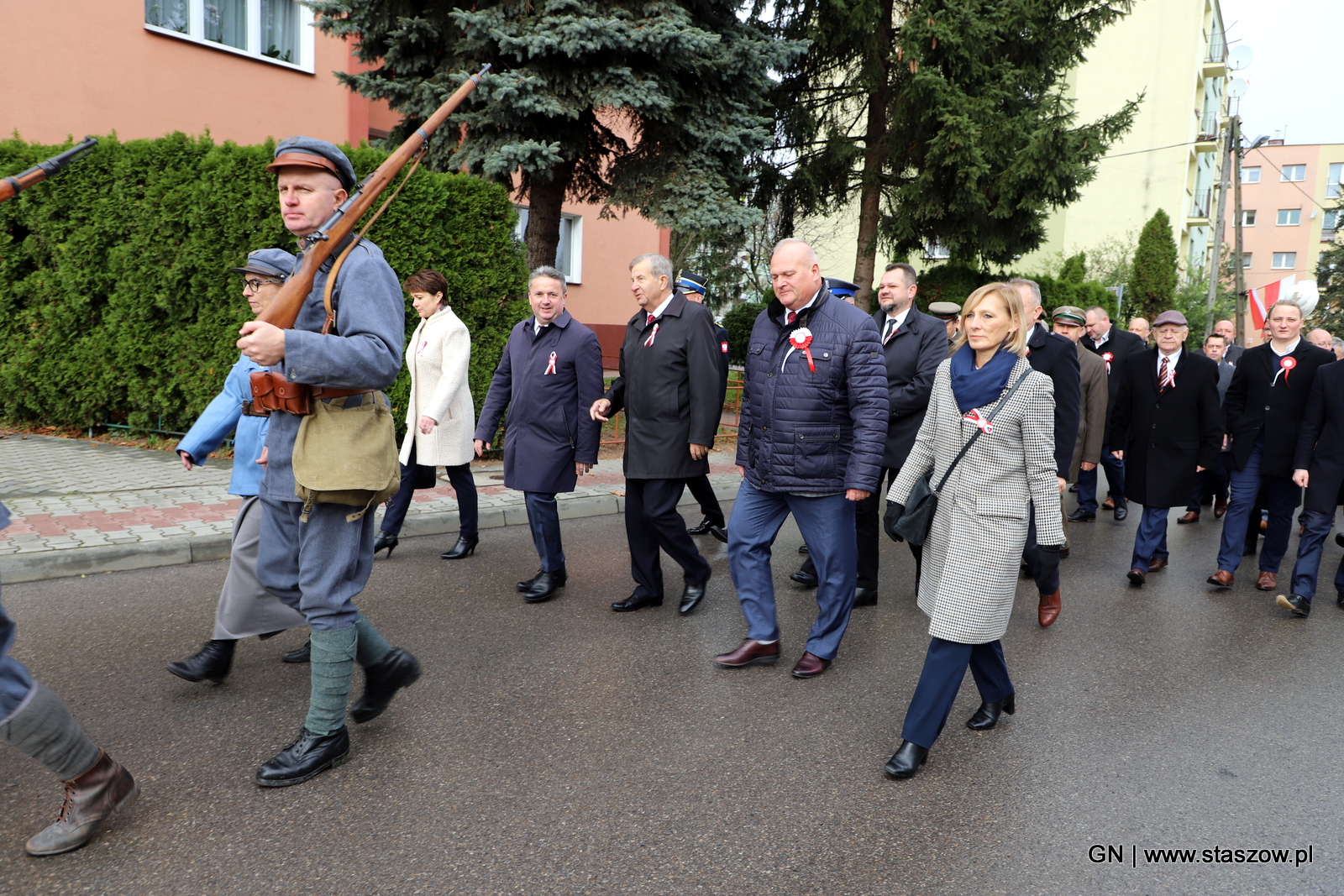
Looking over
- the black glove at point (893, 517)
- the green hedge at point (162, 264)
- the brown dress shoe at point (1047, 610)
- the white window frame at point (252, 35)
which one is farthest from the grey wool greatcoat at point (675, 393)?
the white window frame at point (252, 35)

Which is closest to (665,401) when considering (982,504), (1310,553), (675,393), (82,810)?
(675,393)

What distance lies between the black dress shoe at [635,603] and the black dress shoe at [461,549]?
1.56 meters

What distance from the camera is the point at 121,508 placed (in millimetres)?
6984

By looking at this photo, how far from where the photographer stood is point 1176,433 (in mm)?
6918

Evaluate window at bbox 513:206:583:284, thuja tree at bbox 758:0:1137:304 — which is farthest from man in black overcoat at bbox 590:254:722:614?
window at bbox 513:206:583:284

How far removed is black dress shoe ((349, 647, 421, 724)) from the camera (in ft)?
11.7

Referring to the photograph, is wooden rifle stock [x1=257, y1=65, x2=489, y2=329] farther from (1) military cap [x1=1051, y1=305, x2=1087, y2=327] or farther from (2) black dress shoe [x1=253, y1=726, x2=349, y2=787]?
(1) military cap [x1=1051, y1=305, x2=1087, y2=327]

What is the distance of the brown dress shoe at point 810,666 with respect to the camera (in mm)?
4469

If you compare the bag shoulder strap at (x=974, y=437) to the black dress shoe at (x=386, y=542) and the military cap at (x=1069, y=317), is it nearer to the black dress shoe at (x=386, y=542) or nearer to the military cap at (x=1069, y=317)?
the black dress shoe at (x=386, y=542)

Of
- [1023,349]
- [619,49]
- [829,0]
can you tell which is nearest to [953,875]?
[1023,349]

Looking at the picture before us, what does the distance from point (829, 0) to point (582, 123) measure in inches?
190

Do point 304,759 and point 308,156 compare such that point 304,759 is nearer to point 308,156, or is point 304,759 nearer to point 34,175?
point 308,156

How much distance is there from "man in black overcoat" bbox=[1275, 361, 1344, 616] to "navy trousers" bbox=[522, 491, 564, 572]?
15.4ft

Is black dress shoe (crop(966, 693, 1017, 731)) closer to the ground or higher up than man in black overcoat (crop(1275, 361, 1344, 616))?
closer to the ground
